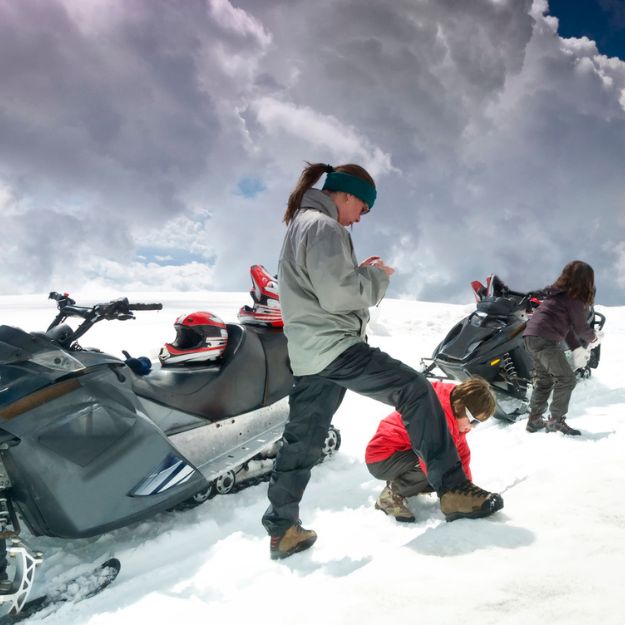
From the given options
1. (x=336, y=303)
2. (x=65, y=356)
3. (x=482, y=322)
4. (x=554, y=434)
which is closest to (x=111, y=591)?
(x=65, y=356)

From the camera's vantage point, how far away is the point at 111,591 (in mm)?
2307

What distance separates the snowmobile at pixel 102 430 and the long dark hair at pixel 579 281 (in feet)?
8.95

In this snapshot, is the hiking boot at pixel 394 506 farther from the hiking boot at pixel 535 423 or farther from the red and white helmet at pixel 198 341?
the hiking boot at pixel 535 423

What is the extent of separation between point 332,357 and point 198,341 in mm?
1308

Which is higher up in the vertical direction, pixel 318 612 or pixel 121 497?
pixel 121 497

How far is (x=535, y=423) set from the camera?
13.9 ft

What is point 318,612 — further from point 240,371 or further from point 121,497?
point 240,371

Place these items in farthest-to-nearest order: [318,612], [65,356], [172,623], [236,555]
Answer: [236,555] < [65,356] < [172,623] < [318,612]

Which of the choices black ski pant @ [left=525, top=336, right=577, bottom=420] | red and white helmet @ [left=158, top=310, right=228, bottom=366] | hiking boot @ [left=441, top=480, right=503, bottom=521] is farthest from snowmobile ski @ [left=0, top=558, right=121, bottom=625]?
black ski pant @ [left=525, top=336, right=577, bottom=420]

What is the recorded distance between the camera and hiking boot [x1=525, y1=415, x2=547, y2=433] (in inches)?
167

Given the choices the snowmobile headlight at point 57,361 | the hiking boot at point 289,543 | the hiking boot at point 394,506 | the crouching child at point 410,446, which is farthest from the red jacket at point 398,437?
the snowmobile headlight at point 57,361

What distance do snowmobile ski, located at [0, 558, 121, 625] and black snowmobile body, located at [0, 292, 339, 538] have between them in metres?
0.19

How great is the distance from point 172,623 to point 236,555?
59cm

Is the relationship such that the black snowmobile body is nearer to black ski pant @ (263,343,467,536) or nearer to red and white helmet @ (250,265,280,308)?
black ski pant @ (263,343,467,536)
